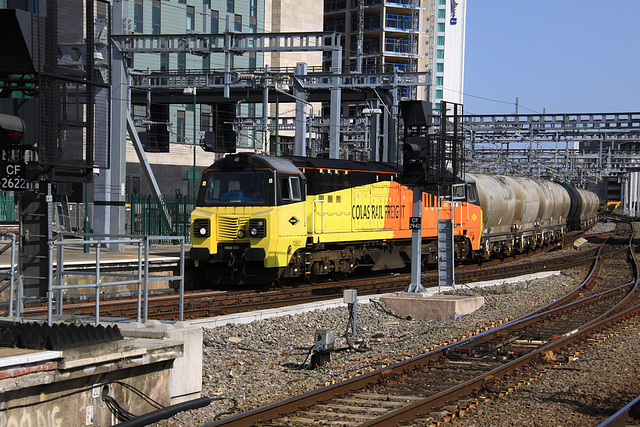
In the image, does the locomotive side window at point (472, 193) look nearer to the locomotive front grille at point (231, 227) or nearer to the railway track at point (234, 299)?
the railway track at point (234, 299)

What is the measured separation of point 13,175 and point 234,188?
10243 millimetres

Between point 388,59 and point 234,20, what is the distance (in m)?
34.6

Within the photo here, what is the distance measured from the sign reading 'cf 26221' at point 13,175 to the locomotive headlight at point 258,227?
30.9 feet

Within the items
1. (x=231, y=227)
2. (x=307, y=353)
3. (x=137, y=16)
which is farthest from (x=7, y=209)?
(x=307, y=353)

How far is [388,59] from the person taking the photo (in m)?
94.1

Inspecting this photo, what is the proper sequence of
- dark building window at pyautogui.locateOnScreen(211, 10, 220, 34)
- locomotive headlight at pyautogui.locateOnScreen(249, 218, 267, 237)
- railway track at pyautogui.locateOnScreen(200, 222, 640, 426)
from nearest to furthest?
railway track at pyautogui.locateOnScreen(200, 222, 640, 426), locomotive headlight at pyautogui.locateOnScreen(249, 218, 267, 237), dark building window at pyautogui.locateOnScreen(211, 10, 220, 34)

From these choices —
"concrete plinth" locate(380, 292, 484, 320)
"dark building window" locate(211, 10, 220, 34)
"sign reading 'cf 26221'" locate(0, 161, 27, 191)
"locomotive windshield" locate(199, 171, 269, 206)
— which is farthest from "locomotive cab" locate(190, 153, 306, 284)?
"dark building window" locate(211, 10, 220, 34)

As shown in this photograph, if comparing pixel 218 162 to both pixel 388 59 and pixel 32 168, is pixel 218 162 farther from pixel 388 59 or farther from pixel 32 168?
pixel 388 59

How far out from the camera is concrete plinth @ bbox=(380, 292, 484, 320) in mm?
16312

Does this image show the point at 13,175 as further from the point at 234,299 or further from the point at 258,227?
the point at 258,227

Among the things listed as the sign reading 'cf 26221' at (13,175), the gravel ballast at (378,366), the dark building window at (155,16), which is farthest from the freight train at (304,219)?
the dark building window at (155,16)

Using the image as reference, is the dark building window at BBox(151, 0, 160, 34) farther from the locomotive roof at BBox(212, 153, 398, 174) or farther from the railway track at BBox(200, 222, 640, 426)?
the railway track at BBox(200, 222, 640, 426)

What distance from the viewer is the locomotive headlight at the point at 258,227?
18.2 m

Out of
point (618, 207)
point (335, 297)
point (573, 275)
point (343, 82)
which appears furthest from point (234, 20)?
point (618, 207)
